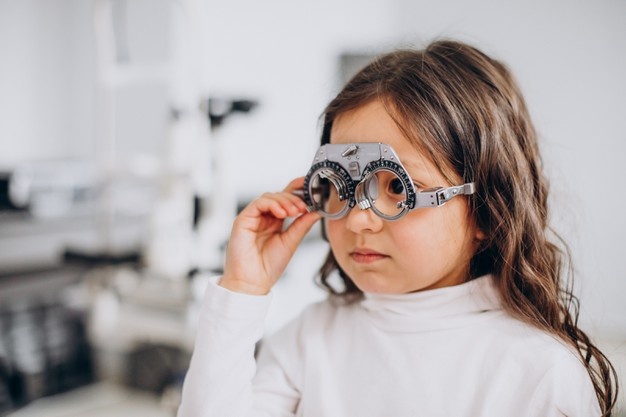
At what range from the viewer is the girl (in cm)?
74

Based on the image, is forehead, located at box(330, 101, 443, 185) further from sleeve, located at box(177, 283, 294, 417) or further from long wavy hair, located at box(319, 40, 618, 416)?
sleeve, located at box(177, 283, 294, 417)

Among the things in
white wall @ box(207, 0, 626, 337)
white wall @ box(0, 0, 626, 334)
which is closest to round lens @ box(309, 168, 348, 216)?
white wall @ box(207, 0, 626, 337)

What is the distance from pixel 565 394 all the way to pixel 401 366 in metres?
0.21

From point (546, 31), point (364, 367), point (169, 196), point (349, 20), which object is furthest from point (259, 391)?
point (349, 20)

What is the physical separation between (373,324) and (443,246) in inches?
7.1

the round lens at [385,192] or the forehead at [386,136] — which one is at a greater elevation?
the forehead at [386,136]

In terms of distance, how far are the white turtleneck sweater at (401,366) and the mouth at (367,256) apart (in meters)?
0.09

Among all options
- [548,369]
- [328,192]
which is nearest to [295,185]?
[328,192]

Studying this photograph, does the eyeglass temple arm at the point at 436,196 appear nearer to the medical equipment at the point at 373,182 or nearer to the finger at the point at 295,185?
the medical equipment at the point at 373,182

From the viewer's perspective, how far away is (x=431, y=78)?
78 centimetres

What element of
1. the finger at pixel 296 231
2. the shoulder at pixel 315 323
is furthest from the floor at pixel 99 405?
the finger at pixel 296 231

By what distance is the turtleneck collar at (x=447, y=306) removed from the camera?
0.79 m

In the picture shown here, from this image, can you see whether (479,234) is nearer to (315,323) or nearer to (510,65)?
(315,323)

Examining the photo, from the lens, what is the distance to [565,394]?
69cm
